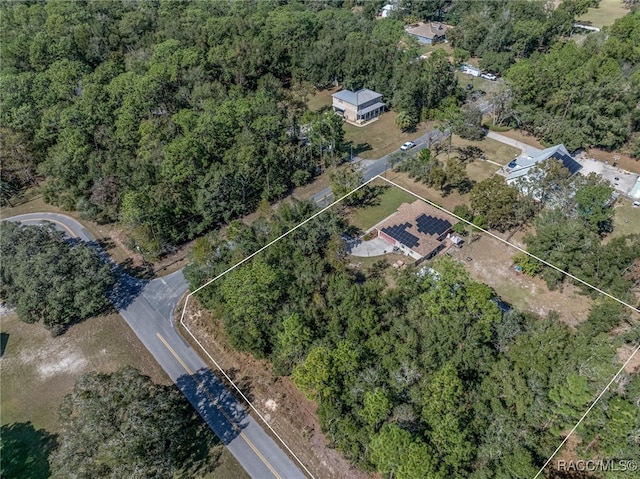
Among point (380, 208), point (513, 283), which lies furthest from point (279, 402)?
point (380, 208)

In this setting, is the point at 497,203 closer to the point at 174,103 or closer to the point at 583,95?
the point at 583,95

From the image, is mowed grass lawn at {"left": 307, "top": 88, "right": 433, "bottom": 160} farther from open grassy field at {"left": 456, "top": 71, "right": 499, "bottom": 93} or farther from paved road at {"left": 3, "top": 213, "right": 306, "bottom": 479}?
paved road at {"left": 3, "top": 213, "right": 306, "bottom": 479}

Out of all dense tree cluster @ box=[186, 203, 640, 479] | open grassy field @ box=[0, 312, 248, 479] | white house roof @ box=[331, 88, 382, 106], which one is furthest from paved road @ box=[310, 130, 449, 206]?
open grassy field @ box=[0, 312, 248, 479]

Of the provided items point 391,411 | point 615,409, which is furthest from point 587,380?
point 391,411

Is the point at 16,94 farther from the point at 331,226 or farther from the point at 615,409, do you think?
the point at 615,409

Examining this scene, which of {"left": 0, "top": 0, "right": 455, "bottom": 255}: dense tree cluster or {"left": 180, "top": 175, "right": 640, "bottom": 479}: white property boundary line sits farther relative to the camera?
{"left": 0, "top": 0, "right": 455, "bottom": 255}: dense tree cluster

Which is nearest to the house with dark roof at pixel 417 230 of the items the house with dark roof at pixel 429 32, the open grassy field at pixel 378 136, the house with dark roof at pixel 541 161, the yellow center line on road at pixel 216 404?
the house with dark roof at pixel 541 161
